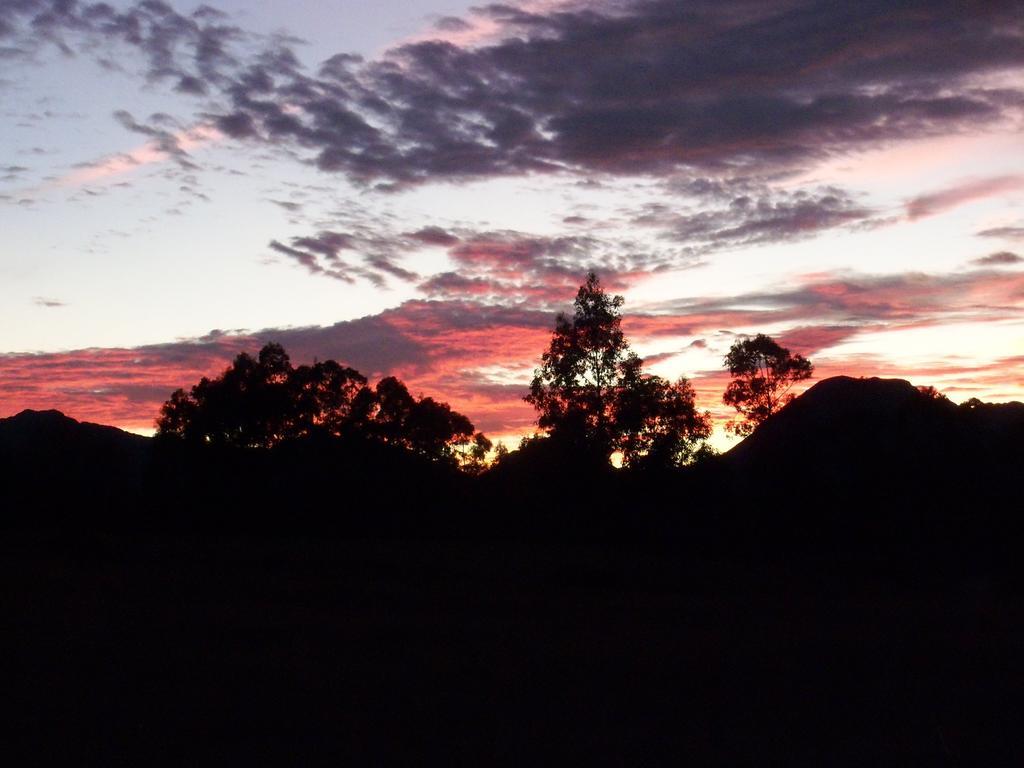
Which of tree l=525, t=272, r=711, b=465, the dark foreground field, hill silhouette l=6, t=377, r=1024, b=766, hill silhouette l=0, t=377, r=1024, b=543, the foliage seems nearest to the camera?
the dark foreground field

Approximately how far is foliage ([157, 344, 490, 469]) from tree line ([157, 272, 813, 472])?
0.06 meters

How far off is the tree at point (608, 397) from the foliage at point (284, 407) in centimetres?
2240

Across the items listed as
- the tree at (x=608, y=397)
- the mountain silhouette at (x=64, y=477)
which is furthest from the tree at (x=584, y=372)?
the mountain silhouette at (x=64, y=477)

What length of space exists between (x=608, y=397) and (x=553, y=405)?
7.51 ft

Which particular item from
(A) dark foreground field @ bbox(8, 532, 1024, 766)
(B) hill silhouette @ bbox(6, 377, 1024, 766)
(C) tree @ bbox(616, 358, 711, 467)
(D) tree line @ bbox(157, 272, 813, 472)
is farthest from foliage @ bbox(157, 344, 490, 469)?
(A) dark foreground field @ bbox(8, 532, 1024, 766)

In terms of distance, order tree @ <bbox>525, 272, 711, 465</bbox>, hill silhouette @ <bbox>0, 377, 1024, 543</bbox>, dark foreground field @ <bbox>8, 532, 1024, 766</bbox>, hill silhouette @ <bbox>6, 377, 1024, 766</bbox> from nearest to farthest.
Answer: dark foreground field @ <bbox>8, 532, 1024, 766</bbox>, hill silhouette @ <bbox>6, 377, 1024, 766</bbox>, hill silhouette @ <bbox>0, 377, 1024, 543</bbox>, tree @ <bbox>525, 272, 711, 465</bbox>

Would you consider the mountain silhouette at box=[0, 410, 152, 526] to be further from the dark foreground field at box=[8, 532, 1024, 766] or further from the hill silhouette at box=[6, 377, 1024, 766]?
the dark foreground field at box=[8, 532, 1024, 766]

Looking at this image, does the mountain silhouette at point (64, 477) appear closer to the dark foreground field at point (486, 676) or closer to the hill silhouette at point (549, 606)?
the hill silhouette at point (549, 606)

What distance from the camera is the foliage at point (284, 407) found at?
66750mm

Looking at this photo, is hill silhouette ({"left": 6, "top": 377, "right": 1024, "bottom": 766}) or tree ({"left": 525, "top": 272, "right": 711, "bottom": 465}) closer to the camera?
hill silhouette ({"left": 6, "top": 377, "right": 1024, "bottom": 766})

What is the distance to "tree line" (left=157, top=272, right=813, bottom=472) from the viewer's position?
1746 inches

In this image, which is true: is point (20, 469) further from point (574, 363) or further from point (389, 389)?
point (574, 363)

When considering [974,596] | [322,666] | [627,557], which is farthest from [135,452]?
[322,666]

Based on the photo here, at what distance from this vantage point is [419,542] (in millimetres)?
38406
